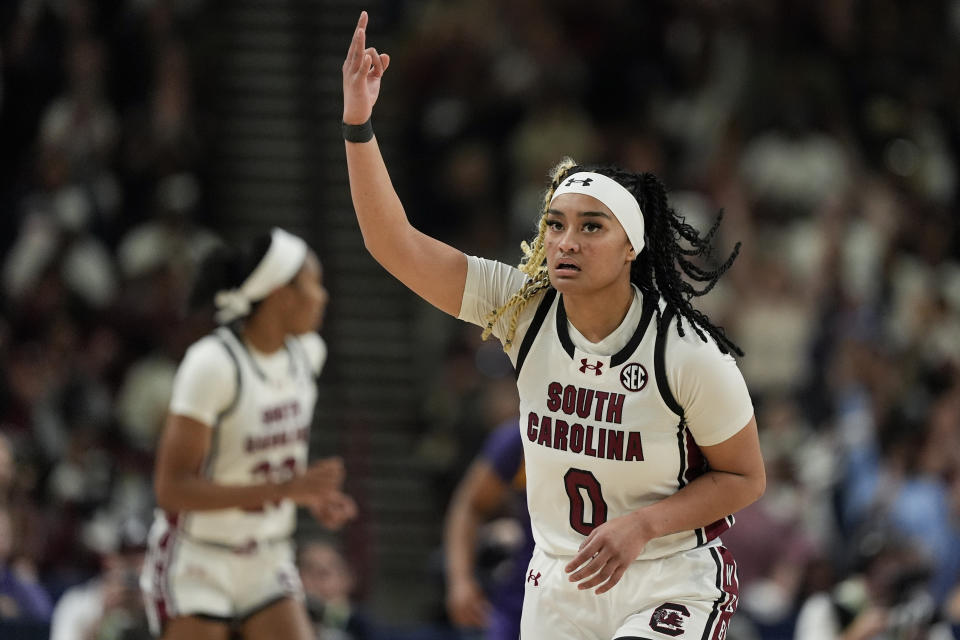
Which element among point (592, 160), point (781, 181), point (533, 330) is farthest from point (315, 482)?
point (781, 181)

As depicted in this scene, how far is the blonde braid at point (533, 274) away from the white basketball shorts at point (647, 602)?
0.76 meters

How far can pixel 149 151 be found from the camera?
13000 mm

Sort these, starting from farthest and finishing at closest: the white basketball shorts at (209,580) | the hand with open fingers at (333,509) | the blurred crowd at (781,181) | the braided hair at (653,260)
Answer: the blurred crowd at (781,181) < the white basketball shorts at (209,580) < the hand with open fingers at (333,509) < the braided hair at (653,260)

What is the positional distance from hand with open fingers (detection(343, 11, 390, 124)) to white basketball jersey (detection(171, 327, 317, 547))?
180cm

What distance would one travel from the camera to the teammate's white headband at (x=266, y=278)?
6375 millimetres

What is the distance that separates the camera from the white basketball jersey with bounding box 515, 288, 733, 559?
4730 millimetres

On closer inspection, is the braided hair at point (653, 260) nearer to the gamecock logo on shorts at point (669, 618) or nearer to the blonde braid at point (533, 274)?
the blonde braid at point (533, 274)

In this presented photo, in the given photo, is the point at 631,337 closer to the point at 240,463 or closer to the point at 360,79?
the point at 360,79

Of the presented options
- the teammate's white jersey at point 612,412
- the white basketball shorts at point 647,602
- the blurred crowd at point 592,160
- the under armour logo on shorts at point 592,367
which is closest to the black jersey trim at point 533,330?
the teammate's white jersey at point 612,412

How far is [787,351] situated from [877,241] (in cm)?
124

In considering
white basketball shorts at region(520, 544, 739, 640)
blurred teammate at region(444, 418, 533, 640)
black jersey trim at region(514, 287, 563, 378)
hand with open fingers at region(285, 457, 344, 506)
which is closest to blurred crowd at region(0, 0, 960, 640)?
blurred teammate at region(444, 418, 533, 640)

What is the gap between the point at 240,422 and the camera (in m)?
6.24

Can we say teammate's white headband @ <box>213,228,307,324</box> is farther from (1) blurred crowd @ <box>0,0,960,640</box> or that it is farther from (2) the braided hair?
(1) blurred crowd @ <box>0,0,960,640</box>

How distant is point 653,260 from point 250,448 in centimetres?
204
